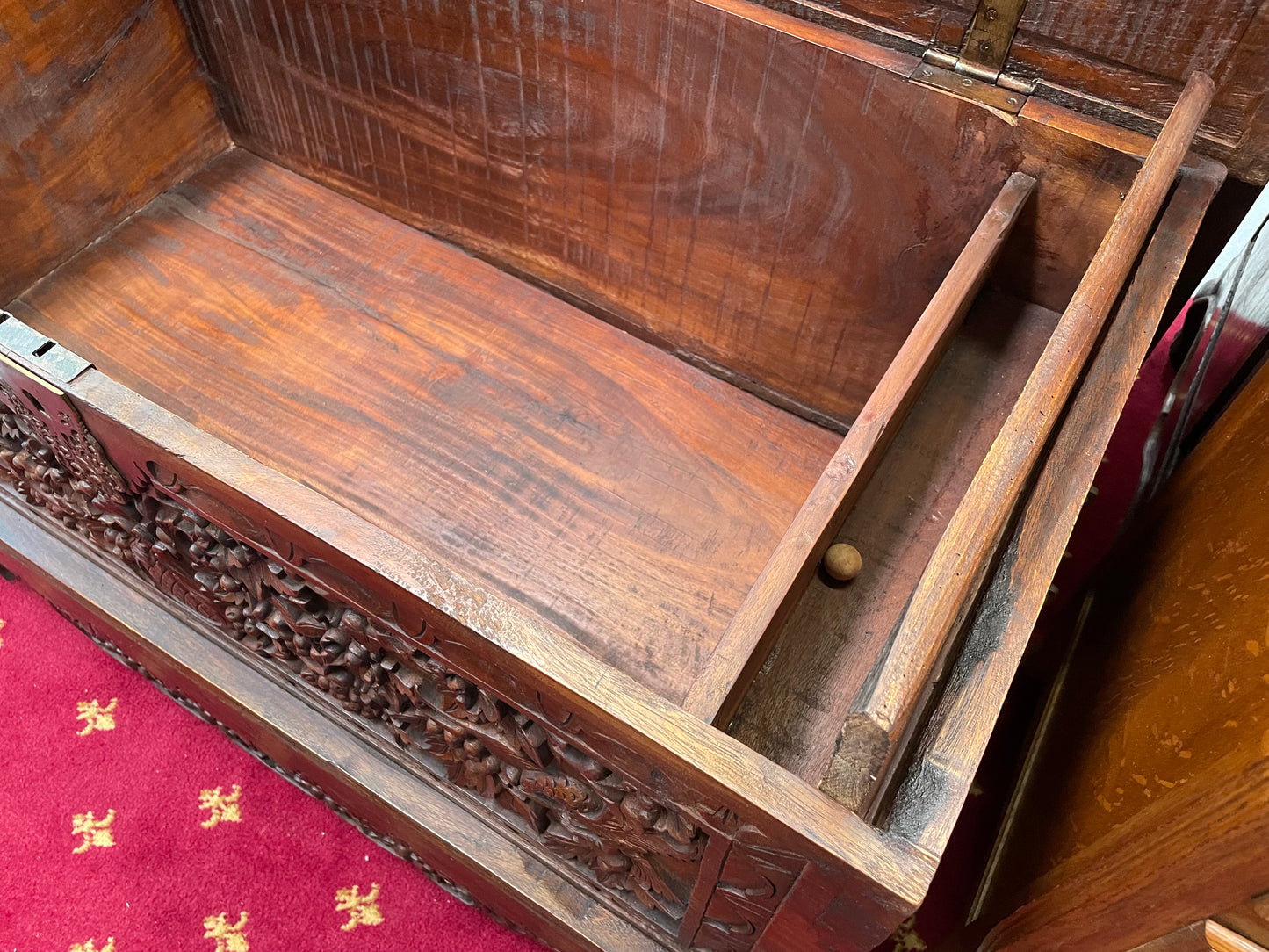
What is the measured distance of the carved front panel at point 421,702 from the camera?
2.60ft

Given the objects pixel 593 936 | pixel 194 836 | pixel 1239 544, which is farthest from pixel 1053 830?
pixel 194 836

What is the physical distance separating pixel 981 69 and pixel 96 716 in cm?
145

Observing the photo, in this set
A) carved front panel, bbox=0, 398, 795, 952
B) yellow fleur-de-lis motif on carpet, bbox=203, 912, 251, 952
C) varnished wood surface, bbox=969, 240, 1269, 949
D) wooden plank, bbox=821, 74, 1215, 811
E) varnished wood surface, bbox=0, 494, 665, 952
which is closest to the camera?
wooden plank, bbox=821, 74, 1215, 811

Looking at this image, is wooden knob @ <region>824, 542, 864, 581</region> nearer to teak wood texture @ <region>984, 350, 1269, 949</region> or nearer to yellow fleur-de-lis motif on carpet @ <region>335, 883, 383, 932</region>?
teak wood texture @ <region>984, 350, 1269, 949</region>

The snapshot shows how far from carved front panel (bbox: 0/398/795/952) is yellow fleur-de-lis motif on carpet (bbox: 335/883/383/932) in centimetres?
31

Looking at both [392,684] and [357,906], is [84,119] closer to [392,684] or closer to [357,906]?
[392,684]

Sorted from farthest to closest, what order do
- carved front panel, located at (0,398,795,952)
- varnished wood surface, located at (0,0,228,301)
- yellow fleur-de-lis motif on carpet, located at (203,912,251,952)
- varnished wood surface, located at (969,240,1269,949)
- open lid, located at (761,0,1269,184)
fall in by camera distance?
varnished wood surface, located at (0,0,228,301)
yellow fleur-de-lis motif on carpet, located at (203,912,251,952)
open lid, located at (761,0,1269,184)
carved front panel, located at (0,398,795,952)
varnished wood surface, located at (969,240,1269,949)

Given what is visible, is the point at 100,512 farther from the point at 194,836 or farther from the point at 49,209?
the point at 49,209

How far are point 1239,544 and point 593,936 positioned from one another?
2.49ft

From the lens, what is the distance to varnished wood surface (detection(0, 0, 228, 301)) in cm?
134

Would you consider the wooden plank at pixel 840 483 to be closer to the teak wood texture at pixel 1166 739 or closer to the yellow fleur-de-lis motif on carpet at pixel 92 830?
the teak wood texture at pixel 1166 739

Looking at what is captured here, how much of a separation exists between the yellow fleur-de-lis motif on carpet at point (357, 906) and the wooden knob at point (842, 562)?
779 mm

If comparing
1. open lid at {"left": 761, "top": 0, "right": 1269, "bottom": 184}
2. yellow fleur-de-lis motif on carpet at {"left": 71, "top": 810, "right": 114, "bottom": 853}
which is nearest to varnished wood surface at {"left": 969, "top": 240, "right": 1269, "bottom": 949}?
open lid at {"left": 761, "top": 0, "right": 1269, "bottom": 184}

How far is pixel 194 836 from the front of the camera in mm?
1300
